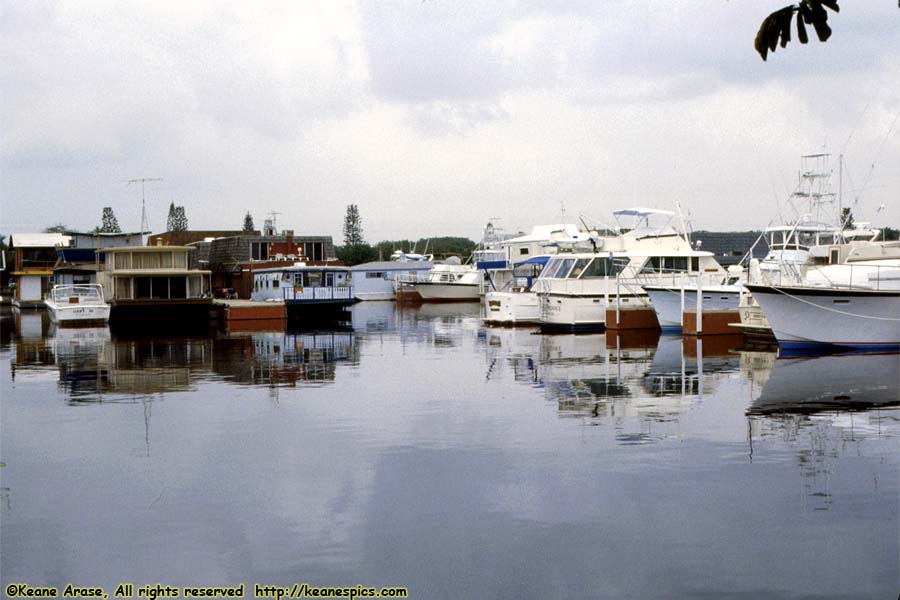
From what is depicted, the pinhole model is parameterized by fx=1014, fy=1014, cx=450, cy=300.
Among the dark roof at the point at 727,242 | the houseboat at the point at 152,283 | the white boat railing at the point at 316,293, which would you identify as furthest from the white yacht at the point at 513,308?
the dark roof at the point at 727,242

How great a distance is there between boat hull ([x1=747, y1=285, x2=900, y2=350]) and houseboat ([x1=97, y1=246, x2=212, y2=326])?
30.3 meters

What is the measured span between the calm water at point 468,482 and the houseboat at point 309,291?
3082 centimetres

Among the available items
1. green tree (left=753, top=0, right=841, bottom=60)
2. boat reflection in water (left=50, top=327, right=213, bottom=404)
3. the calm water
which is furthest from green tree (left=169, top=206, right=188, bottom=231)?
green tree (left=753, top=0, right=841, bottom=60)

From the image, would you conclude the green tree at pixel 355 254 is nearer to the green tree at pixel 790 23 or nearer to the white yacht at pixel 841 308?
the white yacht at pixel 841 308

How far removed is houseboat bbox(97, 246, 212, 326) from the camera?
50.7 meters

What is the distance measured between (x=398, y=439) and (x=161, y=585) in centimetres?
679

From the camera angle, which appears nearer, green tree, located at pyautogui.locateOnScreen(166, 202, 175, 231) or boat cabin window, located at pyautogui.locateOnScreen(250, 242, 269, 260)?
boat cabin window, located at pyautogui.locateOnScreen(250, 242, 269, 260)

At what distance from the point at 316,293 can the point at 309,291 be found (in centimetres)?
40

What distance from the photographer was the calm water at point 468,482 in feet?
30.7

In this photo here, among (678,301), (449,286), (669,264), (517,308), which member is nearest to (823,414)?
(678,301)

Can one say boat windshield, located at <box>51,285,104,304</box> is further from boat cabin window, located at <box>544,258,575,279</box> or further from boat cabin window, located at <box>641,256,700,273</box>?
boat cabin window, located at <box>641,256,700,273</box>

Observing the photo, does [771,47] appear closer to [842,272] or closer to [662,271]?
[842,272]

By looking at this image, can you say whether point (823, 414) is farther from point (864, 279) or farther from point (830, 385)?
point (864, 279)

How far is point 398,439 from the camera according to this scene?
51.2 feet
